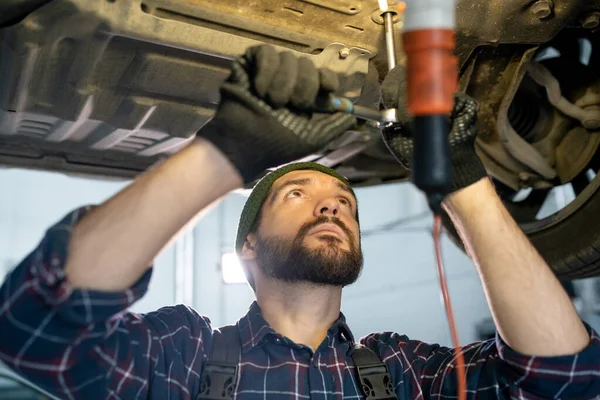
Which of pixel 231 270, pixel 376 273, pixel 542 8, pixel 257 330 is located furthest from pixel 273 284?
pixel 376 273

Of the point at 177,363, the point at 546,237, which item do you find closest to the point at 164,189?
the point at 177,363

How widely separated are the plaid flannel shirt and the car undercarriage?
397mm

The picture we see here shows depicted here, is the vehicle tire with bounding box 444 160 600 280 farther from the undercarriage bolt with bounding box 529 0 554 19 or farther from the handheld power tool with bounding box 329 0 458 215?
the handheld power tool with bounding box 329 0 458 215

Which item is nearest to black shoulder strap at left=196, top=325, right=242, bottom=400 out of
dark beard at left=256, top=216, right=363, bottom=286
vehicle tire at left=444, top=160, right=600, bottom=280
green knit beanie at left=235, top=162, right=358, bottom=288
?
dark beard at left=256, top=216, right=363, bottom=286

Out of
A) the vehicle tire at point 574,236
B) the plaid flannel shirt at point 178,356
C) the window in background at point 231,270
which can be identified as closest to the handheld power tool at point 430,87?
the plaid flannel shirt at point 178,356

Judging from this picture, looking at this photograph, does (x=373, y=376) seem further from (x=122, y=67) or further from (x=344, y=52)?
(x=122, y=67)

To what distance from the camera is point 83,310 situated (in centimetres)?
65

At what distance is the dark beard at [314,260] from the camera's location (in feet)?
3.31

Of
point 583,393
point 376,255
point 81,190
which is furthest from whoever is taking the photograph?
point 376,255

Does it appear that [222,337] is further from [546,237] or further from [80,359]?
[546,237]

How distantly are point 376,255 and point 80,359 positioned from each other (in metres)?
3.52

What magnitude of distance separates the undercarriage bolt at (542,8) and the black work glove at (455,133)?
436 millimetres

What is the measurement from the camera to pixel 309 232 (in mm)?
1040

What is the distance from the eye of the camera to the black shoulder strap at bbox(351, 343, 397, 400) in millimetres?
925
